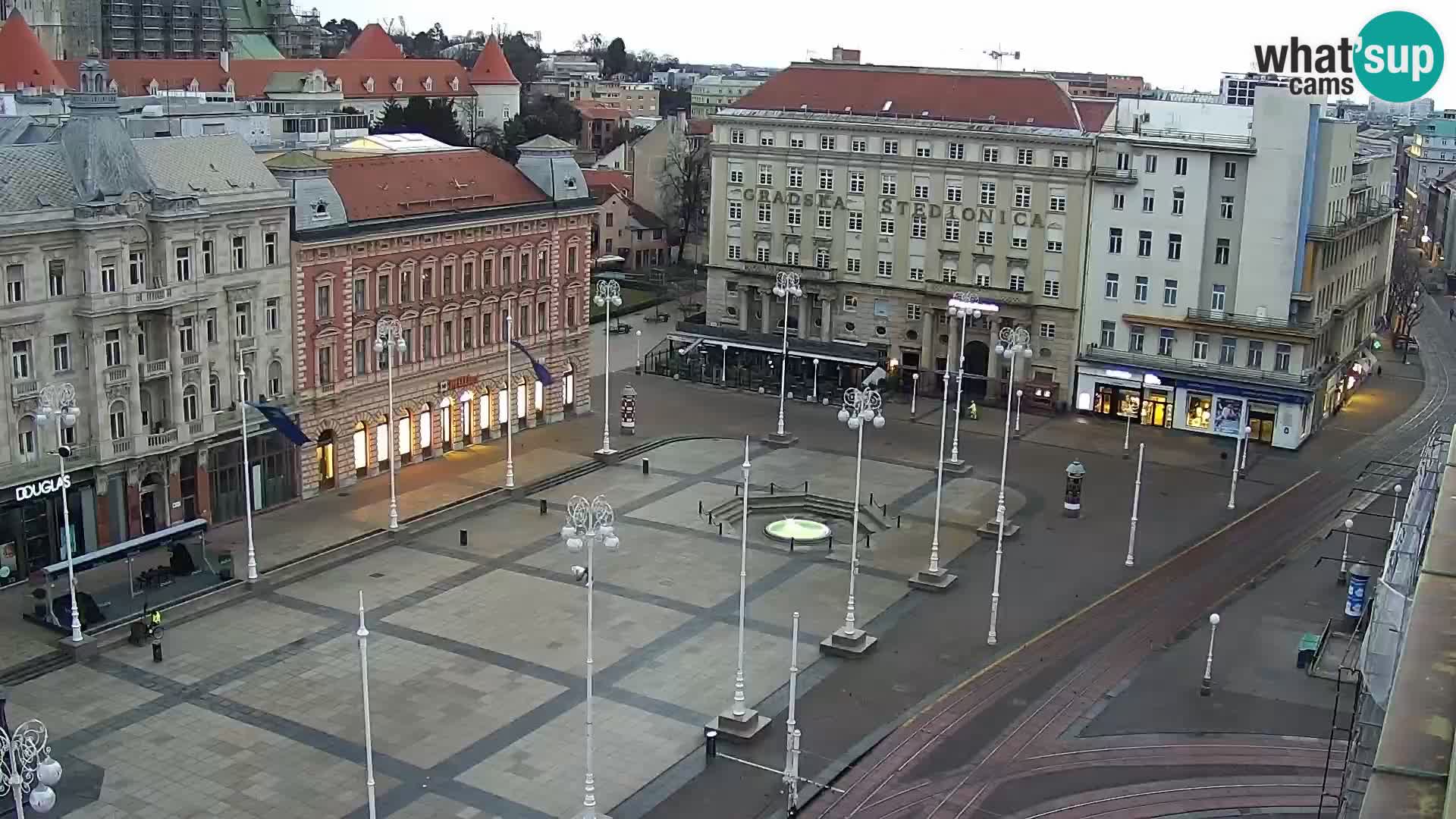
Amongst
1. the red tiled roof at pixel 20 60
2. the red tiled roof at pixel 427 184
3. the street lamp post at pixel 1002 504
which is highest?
the red tiled roof at pixel 20 60

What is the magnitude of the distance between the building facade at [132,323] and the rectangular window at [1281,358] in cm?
5787

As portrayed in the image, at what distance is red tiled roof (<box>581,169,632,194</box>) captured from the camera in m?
147

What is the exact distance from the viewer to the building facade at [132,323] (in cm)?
5784

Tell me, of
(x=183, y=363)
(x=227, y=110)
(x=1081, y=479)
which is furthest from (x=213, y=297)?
(x=1081, y=479)

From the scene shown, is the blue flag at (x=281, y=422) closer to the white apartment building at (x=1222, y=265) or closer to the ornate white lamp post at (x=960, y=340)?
the ornate white lamp post at (x=960, y=340)

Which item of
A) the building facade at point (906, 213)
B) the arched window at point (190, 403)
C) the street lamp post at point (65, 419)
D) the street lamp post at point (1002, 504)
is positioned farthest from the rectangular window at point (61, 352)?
the building facade at point (906, 213)

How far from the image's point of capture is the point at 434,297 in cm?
7769

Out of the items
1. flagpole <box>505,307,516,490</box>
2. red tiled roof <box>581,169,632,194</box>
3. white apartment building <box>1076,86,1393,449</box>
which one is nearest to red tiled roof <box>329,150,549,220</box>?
flagpole <box>505,307,516,490</box>

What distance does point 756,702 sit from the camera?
162 ft

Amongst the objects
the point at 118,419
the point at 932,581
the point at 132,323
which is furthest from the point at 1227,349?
the point at 118,419

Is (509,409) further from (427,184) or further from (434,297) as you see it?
(427,184)

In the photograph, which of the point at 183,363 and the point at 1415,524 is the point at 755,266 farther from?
the point at 1415,524

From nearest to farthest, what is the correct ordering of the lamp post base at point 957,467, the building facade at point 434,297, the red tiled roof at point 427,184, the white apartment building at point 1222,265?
the building facade at point 434,297 → the red tiled roof at point 427,184 → the lamp post base at point 957,467 → the white apartment building at point 1222,265

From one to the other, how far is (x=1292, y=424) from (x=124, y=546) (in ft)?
216
